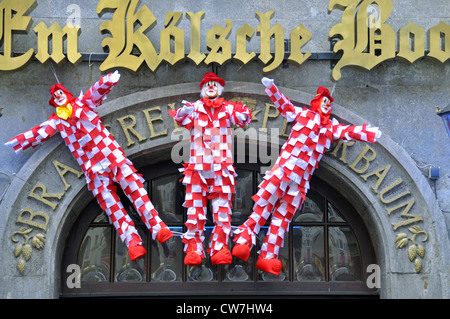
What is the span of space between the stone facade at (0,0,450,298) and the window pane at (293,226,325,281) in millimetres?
540

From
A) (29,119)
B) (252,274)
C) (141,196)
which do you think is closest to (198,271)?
(252,274)

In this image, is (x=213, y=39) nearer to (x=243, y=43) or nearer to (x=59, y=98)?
(x=243, y=43)

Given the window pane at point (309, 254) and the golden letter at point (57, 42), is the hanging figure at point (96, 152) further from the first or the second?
the window pane at point (309, 254)

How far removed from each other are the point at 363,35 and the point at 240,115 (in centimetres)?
151

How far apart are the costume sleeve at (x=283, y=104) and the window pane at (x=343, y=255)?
53.0 inches

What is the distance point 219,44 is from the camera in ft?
27.5

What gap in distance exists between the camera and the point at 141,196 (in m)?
8.17

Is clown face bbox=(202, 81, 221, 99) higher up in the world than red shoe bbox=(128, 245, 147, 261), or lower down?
higher up

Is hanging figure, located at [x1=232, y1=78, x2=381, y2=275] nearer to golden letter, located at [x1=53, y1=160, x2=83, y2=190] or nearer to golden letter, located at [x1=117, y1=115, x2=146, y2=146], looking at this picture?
golden letter, located at [x1=117, y1=115, x2=146, y2=146]

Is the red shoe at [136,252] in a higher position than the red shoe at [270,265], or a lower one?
higher

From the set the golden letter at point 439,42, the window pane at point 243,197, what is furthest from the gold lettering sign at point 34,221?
the golden letter at point 439,42

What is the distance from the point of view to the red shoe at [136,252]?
806 cm

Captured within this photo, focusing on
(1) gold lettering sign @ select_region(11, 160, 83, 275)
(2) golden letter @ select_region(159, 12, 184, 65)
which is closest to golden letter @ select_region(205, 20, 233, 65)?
(2) golden letter @ select_region(159, 12, 184, 65)

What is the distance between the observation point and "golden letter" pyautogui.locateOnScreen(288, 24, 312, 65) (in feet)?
27.6
